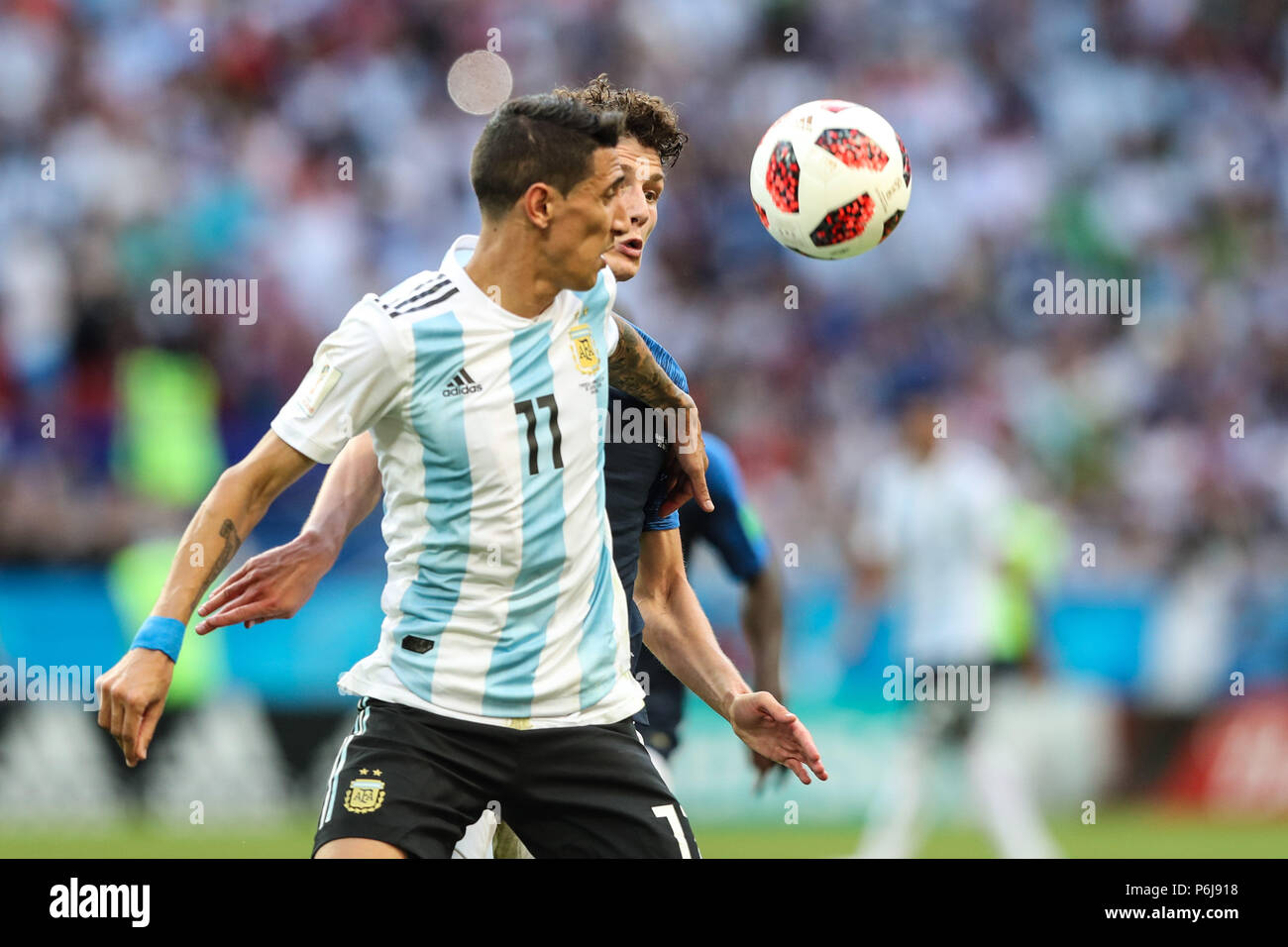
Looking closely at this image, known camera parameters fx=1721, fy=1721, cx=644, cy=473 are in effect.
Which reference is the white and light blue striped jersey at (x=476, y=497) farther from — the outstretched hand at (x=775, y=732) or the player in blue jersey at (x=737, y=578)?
the player in blue jersey at (x=737, y=578)

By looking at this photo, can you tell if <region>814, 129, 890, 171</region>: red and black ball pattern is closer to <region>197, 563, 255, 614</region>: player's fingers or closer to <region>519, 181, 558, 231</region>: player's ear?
<region>519, 181, 558, 231</region>: player's ear

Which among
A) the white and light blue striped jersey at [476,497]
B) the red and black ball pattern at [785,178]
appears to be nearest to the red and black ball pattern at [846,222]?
the red and black ball pattern at [785,178]

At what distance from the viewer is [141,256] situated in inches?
456

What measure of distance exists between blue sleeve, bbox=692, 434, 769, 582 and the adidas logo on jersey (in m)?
1.95

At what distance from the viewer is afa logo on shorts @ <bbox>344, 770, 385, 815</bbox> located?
12.5 ft

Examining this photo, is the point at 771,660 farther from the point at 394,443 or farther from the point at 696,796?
the point at 696,796

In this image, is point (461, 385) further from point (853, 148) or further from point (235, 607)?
point (853, 148)

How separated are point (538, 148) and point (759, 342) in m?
8.69

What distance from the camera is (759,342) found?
41.7ft

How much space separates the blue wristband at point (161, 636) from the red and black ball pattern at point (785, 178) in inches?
107

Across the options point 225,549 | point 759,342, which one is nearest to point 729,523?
point 225,549

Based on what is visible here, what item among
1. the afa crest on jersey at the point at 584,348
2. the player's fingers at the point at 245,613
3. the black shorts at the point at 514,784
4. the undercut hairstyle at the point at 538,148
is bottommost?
the black shorts at the point at 514,784

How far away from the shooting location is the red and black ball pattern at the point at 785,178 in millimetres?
5527
